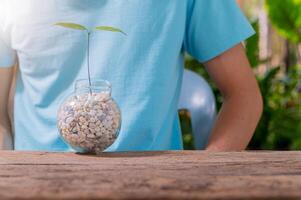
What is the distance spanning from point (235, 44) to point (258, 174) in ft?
2.62

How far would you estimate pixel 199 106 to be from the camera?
3086 mm

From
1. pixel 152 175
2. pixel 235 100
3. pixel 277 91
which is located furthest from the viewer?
pixel 277 91

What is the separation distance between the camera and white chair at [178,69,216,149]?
3.05 meters

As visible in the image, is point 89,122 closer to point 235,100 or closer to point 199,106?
point 235,100

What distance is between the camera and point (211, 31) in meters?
1.95

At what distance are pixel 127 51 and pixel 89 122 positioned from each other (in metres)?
0.39

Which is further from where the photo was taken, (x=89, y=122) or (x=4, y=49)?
(x=4, y=49)

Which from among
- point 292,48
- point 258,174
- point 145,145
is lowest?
point 292,48

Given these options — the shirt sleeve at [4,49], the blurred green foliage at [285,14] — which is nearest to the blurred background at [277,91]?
the blurred green foliage at [285,14]

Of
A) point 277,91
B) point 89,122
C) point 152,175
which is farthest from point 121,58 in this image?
point 277,91

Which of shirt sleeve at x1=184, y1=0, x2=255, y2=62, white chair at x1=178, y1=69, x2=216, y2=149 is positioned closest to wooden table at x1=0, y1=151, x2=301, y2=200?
shirt sleeve at x1=184, y1=0, x2=255, y2=62

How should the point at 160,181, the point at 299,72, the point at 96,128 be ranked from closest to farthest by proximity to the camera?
1. the point at 160,181
2. the point at 96,128
3. the point at 299,72

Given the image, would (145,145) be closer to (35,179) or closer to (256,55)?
(35,179)

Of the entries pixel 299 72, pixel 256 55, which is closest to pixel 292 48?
pixel 299 72
